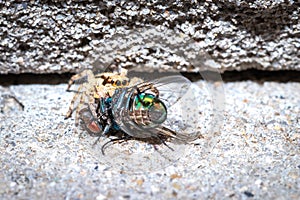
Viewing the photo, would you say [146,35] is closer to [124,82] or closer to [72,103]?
[124,82]

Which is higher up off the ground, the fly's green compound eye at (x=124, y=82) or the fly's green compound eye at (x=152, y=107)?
the fly's green compound eye at (x=124, y=82)

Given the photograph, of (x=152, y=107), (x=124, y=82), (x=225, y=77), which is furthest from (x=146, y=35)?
(x=225, y=77)

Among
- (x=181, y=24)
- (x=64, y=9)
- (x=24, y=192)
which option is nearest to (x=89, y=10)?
(x=64, y=9)

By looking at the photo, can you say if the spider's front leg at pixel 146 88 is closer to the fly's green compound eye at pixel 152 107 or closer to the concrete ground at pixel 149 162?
the fly's green compound eye at pixel 152 107

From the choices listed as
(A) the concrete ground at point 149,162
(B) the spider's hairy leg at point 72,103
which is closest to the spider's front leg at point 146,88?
(A) the concrete ground at point 149,162

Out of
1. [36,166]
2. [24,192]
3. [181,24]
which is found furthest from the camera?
[181,24]

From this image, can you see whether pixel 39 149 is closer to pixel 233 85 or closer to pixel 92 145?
pixel 92 145
